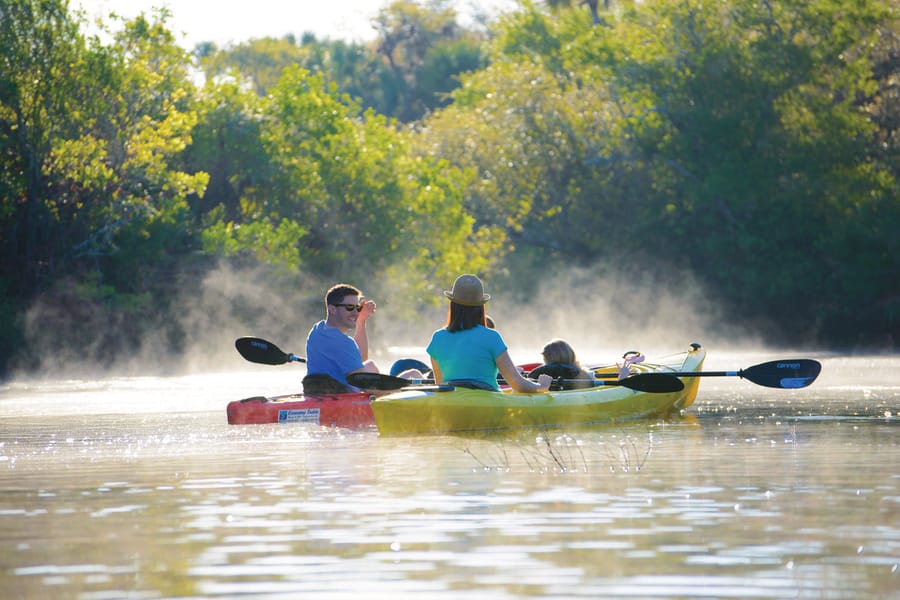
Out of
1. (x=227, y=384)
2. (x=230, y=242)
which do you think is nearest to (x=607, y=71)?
(x=230, y=242)

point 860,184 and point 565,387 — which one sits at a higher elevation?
point 860,184

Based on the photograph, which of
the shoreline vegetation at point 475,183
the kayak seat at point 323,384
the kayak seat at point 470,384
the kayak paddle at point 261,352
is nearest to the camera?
the kayak seat at point 470,384

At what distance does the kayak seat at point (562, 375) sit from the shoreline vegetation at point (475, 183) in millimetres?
21162

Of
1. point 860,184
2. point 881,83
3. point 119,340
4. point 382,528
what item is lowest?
point 382,528

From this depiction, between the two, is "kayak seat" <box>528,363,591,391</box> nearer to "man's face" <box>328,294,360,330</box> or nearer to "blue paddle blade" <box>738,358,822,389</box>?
"blue paddle blade" <box>738,358,822,389</box>

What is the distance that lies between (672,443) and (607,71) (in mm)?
43986

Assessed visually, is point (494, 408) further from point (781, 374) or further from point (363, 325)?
point (781, 374)

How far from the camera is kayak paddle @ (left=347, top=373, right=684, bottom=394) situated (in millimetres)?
16469

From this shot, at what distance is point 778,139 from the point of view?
53.3 metres

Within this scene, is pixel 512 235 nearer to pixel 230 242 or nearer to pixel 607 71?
pixel 607 71

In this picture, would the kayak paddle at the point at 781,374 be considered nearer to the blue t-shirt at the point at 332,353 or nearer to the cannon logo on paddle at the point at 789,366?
the cannon logo on paddle at the point at 789,366

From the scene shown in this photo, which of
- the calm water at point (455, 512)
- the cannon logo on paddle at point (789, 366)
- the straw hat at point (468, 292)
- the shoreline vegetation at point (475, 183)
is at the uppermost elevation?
the shoreline vegetation at point (475, 183)

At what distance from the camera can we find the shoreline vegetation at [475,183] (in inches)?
1517

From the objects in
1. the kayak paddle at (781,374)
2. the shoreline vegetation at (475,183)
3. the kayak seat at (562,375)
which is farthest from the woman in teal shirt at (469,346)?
the shoreline vegetation at (475,183)
